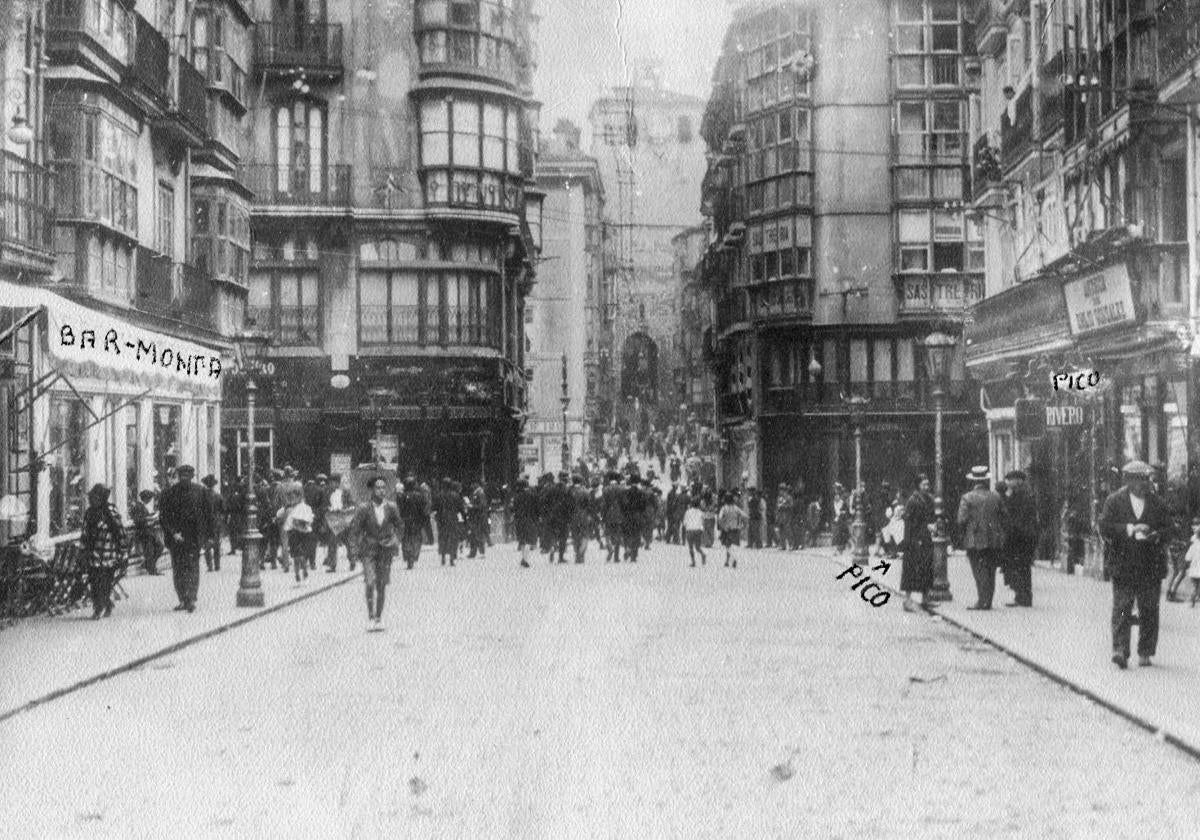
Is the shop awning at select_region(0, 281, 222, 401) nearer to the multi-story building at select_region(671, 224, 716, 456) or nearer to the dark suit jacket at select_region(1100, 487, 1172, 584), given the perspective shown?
the dark suit jacket at select_region(1100, 487, 1172, 584)

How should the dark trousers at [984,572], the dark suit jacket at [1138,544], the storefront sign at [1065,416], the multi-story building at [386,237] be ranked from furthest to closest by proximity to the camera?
1. the multi-story building at [386,237]
2. the storefront sign at [1065,416]
3. the dark trousers at [984,572]
4. the dark suit jacket at [1138,544]

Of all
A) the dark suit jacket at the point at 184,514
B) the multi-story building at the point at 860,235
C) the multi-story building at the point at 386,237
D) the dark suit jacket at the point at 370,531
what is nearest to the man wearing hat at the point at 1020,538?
the dark suit jacket at the point at 370,531

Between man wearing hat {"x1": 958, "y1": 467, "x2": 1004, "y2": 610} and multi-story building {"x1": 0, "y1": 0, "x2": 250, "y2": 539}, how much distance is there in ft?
31.4

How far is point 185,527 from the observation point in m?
20.0

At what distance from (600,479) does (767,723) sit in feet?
97.9

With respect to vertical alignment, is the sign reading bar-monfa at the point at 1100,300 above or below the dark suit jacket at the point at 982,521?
above

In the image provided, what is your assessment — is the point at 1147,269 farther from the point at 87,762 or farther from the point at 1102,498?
the point at 87,762

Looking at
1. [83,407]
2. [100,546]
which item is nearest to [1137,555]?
[100,546]

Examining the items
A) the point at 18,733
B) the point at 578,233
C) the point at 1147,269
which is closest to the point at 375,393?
the point at 578,233

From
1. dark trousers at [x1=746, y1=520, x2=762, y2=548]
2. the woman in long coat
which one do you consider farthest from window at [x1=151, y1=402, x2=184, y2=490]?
dark trousers at [x1=746, y1=520, x2=762, y2=548]

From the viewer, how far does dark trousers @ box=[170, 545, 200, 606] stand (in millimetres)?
20016

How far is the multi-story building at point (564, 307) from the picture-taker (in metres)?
44.4

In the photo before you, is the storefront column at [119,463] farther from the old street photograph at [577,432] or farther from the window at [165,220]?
the window at [165,220]

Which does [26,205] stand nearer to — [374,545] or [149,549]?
[374,545]
